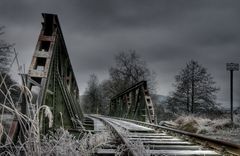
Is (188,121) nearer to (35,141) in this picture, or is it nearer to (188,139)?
(188,139)

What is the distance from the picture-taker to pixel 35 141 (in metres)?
2.10

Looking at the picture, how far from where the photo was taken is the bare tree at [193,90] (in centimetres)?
3354

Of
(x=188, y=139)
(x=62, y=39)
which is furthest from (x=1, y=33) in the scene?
(x=188, y=139)

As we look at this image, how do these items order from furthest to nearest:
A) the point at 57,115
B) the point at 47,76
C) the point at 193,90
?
the point at 193,90 < the point at 57,115 < the point at 47,76

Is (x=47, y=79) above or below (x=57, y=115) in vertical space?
above

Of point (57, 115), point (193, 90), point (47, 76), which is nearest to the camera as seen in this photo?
point (47, 76)

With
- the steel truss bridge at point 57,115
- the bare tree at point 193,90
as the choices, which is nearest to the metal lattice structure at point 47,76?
the steel truss bridge at point 57,115

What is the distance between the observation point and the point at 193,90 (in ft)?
113

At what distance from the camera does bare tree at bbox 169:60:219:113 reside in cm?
3354

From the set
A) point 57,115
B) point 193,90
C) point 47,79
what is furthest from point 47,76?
point 193,90

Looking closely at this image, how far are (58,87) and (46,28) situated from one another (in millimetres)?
1342

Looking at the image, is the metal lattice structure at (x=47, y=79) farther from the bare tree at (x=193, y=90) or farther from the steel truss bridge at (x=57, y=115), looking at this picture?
the bare tree at (x=193, y=90)

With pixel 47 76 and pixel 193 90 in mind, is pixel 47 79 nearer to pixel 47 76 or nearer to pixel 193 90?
pixel 47 76

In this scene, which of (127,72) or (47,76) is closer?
(47,76)
